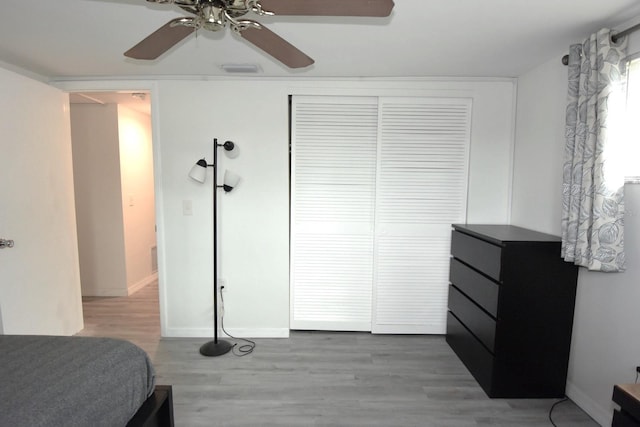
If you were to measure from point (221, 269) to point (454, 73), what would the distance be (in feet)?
8.64

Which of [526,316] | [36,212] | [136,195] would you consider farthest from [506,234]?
[136,195]

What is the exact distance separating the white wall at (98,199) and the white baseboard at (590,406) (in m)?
4.44

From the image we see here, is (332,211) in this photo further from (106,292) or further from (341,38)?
(106,292)

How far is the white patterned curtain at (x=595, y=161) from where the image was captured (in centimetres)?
163

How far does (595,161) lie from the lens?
1.67m

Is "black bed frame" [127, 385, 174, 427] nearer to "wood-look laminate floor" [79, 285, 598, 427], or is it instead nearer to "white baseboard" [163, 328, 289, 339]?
"wood-look laminate floor" [79, 285, 598, 427]

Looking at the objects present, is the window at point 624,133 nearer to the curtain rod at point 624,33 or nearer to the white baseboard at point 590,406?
the curtain rod at point 624,33

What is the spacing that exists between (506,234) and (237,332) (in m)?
2.40

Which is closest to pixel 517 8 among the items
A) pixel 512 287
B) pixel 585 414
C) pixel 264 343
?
pixel 512 287

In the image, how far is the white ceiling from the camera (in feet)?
5.21

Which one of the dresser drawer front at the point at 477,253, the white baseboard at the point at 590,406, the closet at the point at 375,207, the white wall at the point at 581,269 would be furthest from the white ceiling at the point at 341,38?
the white baseboard at the point at 590,406

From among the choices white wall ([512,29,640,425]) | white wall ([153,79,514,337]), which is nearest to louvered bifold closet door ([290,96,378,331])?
white wall ([153,79,514,337])

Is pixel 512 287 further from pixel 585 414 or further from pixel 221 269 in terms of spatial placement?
pixel 221 269

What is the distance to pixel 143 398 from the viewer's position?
4.62ft
